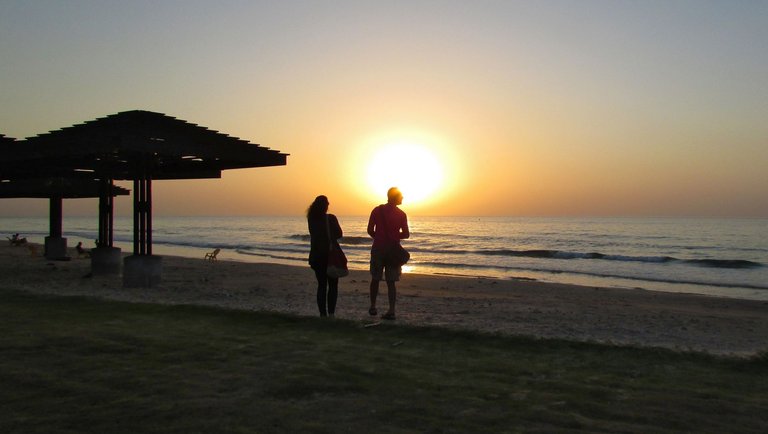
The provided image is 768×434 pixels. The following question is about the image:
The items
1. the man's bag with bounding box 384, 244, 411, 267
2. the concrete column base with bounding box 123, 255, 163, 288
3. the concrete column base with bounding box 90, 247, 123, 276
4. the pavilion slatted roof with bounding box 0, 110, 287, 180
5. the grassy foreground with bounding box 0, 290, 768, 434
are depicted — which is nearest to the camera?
the grassy foreground with bounding box 0, 290, 768, 434

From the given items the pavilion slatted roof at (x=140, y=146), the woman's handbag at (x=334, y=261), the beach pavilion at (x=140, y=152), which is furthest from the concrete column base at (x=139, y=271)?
the woman's handbag at (x=334, y=261)

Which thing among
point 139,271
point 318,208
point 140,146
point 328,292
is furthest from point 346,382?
point 139,271

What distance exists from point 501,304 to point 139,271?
24.8ft

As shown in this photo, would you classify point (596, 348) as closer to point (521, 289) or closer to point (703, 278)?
point (521, 289)

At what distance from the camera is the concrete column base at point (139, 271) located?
40.7ft

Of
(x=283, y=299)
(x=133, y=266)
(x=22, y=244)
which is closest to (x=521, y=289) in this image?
(x=283, y=299)

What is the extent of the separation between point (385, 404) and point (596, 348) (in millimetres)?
3108

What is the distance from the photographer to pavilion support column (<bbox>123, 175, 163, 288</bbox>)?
1242 cm

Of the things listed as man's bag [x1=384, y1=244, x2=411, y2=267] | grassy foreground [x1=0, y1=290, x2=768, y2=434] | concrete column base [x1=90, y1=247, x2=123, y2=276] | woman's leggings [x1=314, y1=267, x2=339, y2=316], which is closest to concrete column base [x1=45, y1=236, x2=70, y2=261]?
concrete column base [x1=90, y1=247, x2=123, y2=276]

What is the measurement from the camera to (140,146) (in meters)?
11.1

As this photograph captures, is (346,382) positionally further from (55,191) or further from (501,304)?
(55,191)

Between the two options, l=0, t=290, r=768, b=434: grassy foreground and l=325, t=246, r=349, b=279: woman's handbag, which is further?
l=325, t=246, r=349, b=279: woman's handbag

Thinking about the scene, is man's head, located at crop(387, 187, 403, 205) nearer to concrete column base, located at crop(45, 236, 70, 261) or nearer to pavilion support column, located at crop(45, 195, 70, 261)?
pavilion support column, located at crop(45, 195, 70, 261)

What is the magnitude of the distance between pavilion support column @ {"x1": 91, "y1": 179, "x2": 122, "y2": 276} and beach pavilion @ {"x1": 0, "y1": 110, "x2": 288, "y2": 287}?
36mm
